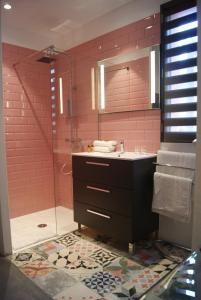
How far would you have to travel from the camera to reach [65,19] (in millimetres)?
2840

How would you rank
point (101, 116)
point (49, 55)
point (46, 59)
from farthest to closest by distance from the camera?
point (46, 59), point (49, 55), point (101, 116)

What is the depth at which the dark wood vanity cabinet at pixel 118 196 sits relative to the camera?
84.9 inches

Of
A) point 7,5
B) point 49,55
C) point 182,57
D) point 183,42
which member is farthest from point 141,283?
point 7,5

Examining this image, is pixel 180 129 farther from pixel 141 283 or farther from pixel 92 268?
pixel 92 268

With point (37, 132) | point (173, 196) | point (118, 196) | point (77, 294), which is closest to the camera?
point (77, 294)

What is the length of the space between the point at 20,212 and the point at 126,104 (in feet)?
6.76

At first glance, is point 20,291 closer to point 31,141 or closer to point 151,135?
point 151,135

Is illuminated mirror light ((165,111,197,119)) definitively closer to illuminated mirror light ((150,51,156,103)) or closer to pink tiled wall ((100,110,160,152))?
pink tiled wall ((100,110,160,152))

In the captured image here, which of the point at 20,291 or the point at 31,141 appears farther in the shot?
the point at 31,141

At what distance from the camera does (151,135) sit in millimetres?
2473

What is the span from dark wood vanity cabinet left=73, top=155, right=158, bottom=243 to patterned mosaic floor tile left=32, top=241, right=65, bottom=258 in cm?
37

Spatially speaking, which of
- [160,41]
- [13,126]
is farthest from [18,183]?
[160,41]

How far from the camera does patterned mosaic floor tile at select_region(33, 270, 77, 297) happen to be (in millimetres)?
1767

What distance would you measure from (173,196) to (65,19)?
232 cm
